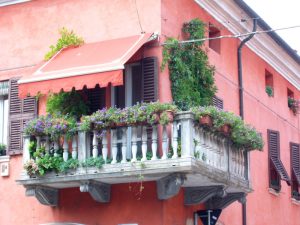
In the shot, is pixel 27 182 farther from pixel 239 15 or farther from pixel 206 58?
pixel 239 15

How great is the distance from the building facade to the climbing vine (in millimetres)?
194

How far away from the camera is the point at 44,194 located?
51.9 feet

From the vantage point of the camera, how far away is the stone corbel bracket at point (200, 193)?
15773 millimetres

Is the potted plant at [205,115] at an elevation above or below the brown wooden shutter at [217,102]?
below

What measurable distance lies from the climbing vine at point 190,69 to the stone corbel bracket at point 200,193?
1.63m

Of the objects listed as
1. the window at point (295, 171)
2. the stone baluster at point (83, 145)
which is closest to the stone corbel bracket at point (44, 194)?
the stone baluster at point (83, 145)

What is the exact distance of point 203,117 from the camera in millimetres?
14648

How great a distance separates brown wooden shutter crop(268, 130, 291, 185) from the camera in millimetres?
21033

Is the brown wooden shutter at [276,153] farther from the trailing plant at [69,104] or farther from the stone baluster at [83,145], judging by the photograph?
the stone baluster at [83,145]

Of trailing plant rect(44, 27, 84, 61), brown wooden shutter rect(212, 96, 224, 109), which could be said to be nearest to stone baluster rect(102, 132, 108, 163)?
trailing plant rect(44, 27, 84, 61)

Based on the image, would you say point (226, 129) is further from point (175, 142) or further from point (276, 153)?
point (276, 153)

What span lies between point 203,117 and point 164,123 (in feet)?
2.70

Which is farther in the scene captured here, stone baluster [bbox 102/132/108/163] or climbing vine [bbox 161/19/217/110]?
climbing vine [bbox 161/19/217/110]

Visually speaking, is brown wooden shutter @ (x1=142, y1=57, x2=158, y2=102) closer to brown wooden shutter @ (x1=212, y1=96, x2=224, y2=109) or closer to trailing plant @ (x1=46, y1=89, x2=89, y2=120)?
trailing plant @ (x1=46, y1=89, x2=89, y2=120)
